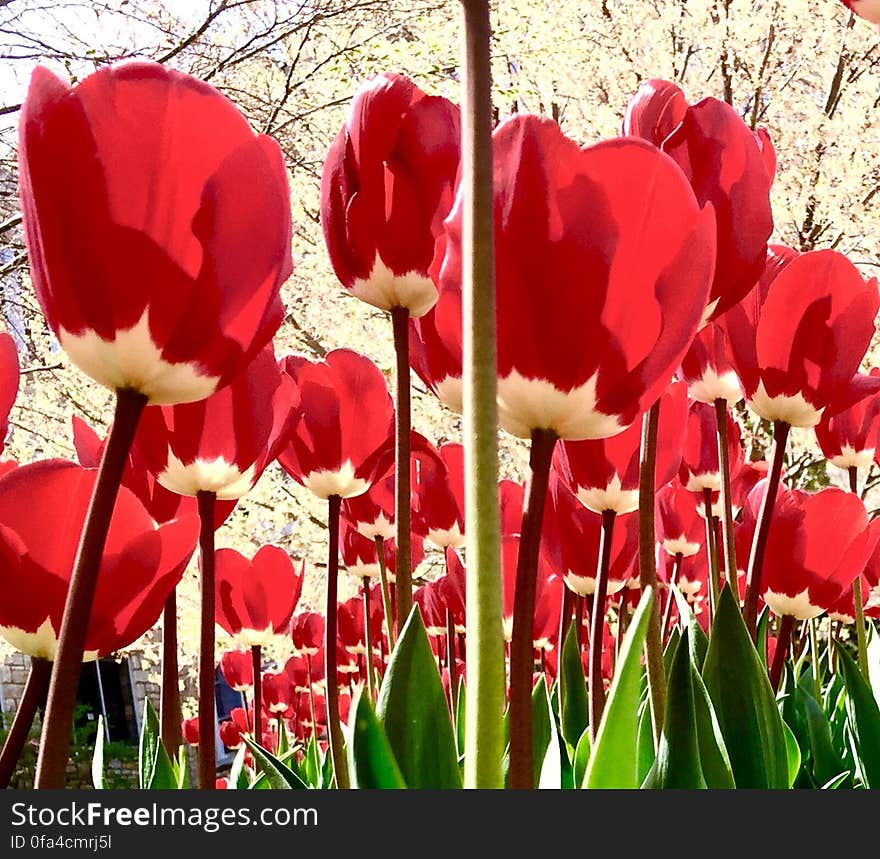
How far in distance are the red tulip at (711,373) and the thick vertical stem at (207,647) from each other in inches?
14.4

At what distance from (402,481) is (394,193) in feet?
0.52

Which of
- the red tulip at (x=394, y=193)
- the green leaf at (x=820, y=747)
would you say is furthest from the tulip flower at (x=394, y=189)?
the green leaf at (x=820, y=747)

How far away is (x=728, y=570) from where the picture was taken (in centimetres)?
69

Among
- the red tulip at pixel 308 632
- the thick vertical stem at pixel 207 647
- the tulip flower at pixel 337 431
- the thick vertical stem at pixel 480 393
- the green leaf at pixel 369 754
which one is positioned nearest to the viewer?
the thick vertical stem at pixel 480 393

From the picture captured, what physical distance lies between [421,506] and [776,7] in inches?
189

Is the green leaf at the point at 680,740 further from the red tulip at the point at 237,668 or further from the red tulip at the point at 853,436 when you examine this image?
the red tulip at the point at 237,668

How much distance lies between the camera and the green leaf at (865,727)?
0.69 meters

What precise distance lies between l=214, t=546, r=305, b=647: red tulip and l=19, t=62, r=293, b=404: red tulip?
24.8 inches

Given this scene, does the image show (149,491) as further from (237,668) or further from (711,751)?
(237,668)

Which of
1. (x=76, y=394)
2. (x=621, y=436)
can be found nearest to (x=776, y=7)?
(x=76, y=394)

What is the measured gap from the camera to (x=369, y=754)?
41cm

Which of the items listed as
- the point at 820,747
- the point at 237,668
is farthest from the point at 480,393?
the point at 237,668

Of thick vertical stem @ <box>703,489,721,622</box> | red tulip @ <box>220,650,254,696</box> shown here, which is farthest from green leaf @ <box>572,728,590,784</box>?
red tulip @ <box>220,650,254,696</box>

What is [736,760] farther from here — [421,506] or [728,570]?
[421,506]
